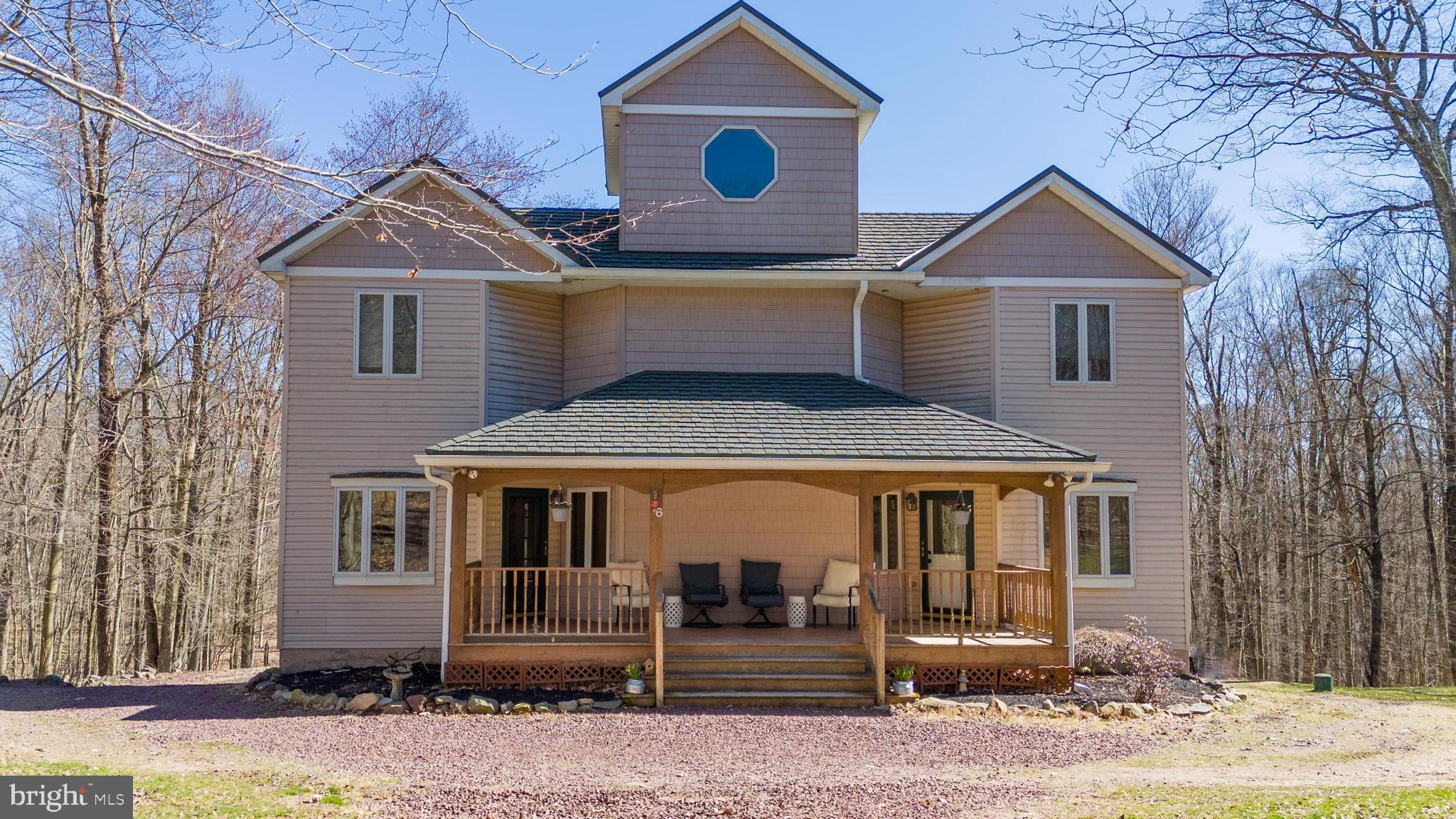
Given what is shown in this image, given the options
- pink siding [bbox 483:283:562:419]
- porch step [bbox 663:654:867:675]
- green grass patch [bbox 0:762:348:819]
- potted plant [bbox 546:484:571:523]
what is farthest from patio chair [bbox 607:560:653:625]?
green grass patch [bbox 0:762:348:819]

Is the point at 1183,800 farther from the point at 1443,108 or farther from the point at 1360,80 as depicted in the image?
the point at 1443,108

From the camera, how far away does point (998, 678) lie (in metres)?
11.7

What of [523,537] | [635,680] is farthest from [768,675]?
[523,537]

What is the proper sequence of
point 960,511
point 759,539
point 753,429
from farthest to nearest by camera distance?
point 759,539 < point 960,511 < point 753,429

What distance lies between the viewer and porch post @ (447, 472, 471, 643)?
37.7 feet

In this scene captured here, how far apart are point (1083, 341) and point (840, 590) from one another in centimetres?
518

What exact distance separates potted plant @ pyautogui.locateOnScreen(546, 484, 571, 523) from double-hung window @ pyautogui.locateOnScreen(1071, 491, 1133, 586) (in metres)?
7.18

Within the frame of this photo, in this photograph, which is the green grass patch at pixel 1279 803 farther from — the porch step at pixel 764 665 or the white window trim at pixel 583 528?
the white window trim at pixel 583 528

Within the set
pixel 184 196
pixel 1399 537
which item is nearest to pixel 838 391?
pixel 184 196

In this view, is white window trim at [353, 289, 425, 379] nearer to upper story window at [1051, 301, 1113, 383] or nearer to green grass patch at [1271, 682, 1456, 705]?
upper story window at [1051, 301, 1113, 383]

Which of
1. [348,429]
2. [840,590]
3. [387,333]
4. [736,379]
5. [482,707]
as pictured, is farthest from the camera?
[736,379]

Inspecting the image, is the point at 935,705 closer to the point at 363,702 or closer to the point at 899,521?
the point at 899,521

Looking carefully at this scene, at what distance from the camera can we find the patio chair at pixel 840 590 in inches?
Answer: 512

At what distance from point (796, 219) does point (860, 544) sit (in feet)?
17.8
